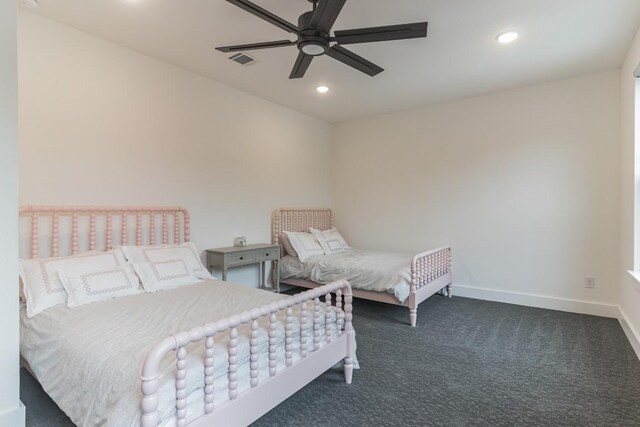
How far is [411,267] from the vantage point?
3.44 metres

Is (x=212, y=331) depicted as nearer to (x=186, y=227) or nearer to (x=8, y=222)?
(x=8, y=222)

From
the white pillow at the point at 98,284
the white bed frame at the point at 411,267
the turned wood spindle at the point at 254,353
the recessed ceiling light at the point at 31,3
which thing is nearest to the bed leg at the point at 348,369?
the turned wood spindle at the point at 254,353

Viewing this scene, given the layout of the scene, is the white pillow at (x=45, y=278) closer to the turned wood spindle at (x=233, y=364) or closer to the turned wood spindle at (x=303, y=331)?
the turned wood spindle at (x=233, y=364)

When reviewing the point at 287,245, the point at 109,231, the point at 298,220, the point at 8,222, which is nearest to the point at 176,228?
the point at 109,231

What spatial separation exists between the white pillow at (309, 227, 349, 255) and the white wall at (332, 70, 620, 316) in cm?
58

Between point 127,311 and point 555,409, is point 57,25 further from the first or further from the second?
point 555,409

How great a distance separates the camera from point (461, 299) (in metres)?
4.33

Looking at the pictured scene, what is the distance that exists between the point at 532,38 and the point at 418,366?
2926 mm

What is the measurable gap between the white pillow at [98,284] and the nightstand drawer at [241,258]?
1.08 metres

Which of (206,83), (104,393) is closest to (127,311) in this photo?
(104,393)

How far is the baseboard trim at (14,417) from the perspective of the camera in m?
1.63

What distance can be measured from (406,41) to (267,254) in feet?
8.97

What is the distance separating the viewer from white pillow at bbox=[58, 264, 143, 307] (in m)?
2.23

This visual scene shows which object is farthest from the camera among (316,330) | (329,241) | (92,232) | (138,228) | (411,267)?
(329,241)
